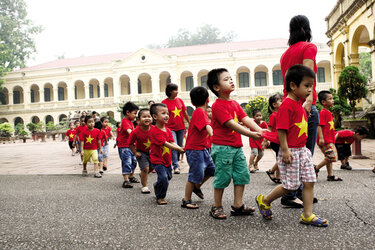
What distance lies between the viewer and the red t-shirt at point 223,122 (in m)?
2.78

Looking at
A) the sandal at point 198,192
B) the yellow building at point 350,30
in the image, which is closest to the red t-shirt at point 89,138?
the sandal at point 198,192

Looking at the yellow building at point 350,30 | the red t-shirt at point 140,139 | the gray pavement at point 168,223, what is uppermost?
the yellow building at point 350,30

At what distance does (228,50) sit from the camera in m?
34.0

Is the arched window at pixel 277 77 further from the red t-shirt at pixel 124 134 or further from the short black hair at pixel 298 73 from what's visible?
the short black hair at pixel 298 73

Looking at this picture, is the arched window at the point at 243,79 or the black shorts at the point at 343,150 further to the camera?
the arched window at the point at 243,79

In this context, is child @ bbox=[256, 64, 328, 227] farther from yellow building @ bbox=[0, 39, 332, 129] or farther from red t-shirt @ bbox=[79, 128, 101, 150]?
yellow building @ bbox=[0, 39, 332, 129]

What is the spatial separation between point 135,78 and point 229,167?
33.4 m

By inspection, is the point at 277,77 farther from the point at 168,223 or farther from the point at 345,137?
the point at 168,223

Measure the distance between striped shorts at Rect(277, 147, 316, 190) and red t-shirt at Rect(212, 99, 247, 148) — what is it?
1.61 feet

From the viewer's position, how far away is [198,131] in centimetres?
342

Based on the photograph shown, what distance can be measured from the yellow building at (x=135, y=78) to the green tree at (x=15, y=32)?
3908mm

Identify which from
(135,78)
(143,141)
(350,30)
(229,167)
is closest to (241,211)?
(229,167)

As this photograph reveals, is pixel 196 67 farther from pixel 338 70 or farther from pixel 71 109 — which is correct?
pixel 338 70

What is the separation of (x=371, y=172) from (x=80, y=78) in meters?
36.1
